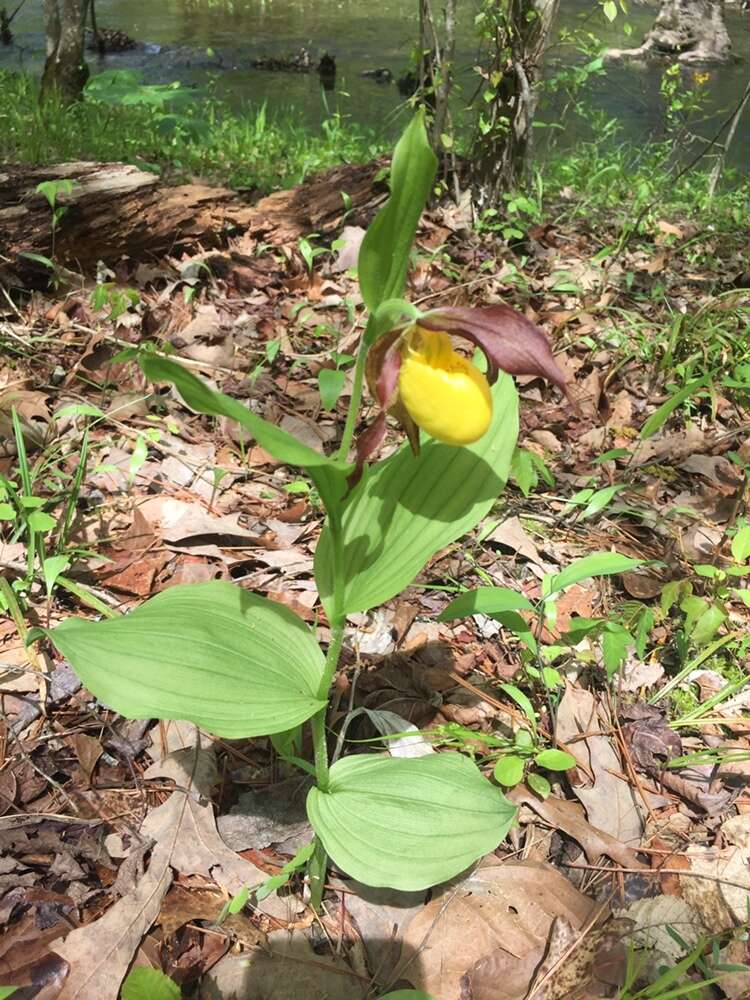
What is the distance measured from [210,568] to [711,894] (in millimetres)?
1169

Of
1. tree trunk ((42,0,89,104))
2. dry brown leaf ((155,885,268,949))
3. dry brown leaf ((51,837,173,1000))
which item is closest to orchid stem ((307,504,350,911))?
dry brown leaf ((155,885,268,949))

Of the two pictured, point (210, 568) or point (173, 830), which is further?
point (210, 568)

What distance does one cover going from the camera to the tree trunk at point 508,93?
300 centimetres

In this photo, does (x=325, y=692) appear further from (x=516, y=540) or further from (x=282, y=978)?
(x=516, y=540)

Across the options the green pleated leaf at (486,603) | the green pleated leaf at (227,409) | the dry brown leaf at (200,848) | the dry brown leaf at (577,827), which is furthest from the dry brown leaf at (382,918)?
the green pleated leaf at (227,409)

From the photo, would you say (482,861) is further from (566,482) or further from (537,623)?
(566,482)

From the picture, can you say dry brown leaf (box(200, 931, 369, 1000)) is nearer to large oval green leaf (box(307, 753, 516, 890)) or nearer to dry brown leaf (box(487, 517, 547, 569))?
large oval green leaf (box(307, 753, 516, 890))

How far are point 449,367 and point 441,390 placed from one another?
0.15 ft

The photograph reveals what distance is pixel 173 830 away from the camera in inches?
47.9


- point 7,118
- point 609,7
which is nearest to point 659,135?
point 609,7

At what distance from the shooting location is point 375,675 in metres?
1.53

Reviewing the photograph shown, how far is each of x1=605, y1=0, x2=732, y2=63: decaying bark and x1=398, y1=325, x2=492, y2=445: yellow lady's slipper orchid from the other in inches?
449

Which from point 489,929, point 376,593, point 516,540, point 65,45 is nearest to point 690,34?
point 65,45

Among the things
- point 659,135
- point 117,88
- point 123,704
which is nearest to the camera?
point 123,704
